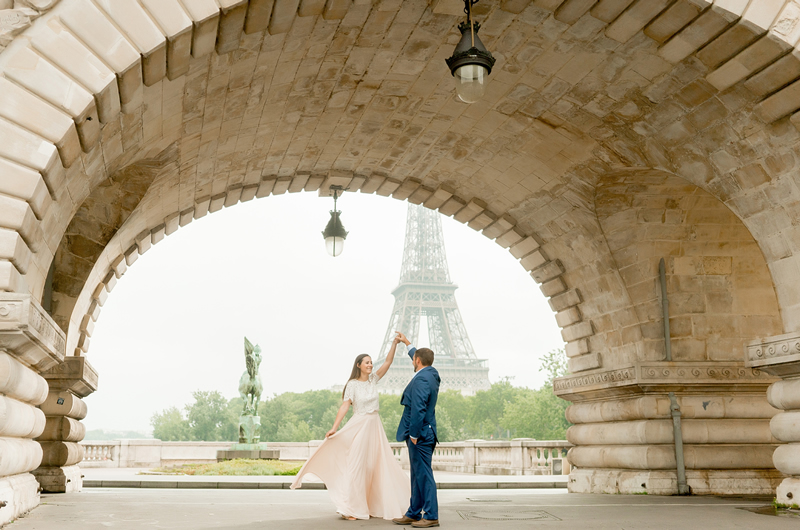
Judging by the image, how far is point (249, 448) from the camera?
2358 centimetres

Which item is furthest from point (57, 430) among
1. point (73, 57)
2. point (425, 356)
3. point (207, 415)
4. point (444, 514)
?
point (207, 415)

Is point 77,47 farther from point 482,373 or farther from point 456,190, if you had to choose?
point 482,373

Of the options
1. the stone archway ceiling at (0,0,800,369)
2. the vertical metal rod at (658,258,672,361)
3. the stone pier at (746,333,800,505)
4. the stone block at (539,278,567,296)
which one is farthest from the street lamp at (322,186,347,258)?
the stone pier at (746,333,800,505)

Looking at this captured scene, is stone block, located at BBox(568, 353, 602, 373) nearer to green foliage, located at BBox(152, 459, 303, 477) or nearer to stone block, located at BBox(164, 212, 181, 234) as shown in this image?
A: stone block, located at BBox(164, 212, 181, 234)

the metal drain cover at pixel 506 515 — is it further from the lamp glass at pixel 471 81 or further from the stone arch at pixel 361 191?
the stone arch at pixel 361 191

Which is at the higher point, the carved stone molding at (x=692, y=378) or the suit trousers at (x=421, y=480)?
the carved stone molding at (x=692, y=378)

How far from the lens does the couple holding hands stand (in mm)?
7613

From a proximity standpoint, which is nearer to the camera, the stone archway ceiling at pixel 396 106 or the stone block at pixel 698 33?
the stone archway ceiling at pixel 396 106

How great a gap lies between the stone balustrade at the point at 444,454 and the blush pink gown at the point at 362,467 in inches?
557

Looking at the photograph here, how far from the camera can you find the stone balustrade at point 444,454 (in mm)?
22203

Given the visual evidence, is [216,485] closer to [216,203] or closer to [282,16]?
[216,203]

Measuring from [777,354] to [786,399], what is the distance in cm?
54

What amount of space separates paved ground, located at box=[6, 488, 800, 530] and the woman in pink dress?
9.8 inches

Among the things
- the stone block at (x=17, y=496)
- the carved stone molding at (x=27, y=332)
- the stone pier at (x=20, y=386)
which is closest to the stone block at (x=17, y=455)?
the stone pier at (x=20, y=386)
